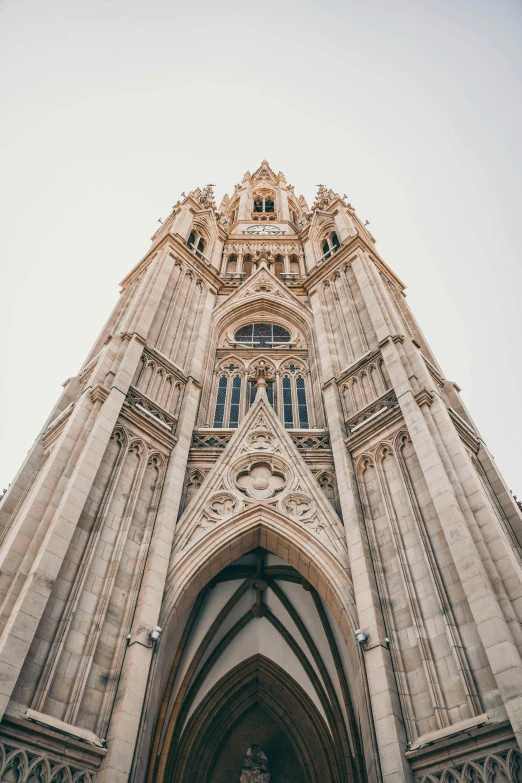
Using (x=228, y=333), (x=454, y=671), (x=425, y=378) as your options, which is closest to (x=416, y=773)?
(x=454, y=671)

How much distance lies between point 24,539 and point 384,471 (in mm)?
7637

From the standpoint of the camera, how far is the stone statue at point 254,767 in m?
13.1

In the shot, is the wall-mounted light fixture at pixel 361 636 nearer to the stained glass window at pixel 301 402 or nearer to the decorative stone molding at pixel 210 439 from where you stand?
the decorative stone molding at pixel 210 439

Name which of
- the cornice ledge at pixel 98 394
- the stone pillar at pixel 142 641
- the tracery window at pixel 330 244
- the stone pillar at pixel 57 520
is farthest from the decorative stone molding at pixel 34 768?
the tracery window at pixel 330 244

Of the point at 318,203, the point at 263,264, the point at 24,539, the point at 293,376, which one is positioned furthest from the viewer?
the point at 318,203

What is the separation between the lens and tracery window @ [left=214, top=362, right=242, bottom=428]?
17.0 m

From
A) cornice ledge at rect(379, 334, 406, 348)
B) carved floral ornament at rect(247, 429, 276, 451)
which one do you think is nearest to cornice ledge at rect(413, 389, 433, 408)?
cornice ledge at rect(379, 334, 406, 348)

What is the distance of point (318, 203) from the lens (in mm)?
29016

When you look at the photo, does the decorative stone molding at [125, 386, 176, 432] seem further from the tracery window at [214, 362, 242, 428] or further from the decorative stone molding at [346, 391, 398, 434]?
the decorative stone molding at [346, 391, 398, 434]

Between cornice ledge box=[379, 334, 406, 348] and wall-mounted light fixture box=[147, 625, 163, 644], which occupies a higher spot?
cornice ledge box=[379, 334, 406, 348]

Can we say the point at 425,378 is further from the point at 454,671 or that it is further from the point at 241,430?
the point at 454,671

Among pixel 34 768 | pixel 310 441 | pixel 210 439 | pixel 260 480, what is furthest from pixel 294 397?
pixel 34 768

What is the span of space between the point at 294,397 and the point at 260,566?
573 centimetres

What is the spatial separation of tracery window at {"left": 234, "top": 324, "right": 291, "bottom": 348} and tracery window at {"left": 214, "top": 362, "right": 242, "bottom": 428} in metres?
2.18
